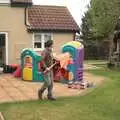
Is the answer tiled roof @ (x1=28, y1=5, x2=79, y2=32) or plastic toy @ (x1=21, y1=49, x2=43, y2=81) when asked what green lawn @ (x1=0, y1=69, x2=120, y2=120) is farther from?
tiled roof @ (x1=28, y1=5, x2=79, y2=32)

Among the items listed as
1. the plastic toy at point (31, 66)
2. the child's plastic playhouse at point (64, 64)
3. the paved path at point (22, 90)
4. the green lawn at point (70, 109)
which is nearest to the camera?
the green lawn at point (70, 109)

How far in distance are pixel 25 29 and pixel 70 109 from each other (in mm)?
14738

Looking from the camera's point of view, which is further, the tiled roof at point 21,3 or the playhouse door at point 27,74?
the tiled roof at point 21,3

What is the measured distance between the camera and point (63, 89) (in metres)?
18.0

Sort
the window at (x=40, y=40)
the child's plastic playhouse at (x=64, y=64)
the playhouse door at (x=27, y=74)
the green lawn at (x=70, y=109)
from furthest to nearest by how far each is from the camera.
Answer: the window at (x=40, y=40) < the playhouse door at (x=27, y=74) < the child's plastic playhouse at (x=64, y=64) < the green lawn at (x=70, y=109)

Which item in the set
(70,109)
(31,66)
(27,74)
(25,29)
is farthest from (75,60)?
(70,109)

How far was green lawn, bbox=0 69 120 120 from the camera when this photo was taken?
39.0 ft

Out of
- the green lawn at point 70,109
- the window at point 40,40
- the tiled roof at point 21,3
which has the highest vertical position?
the tiled roof at point 21,3

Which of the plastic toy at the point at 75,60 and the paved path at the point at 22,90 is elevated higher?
the plastic toy at the point at 75,60

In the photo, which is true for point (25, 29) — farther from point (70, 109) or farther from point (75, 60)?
point (70, 109)

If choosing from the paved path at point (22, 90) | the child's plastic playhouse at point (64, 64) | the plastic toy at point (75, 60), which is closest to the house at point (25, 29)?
the child's plastic playhouse at point (64, 64)

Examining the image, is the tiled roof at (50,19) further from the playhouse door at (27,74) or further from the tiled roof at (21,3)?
the playhouse door at (27,74)

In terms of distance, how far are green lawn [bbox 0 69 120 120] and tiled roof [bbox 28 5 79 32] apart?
493 inches

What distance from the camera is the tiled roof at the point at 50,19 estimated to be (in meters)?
27.9
